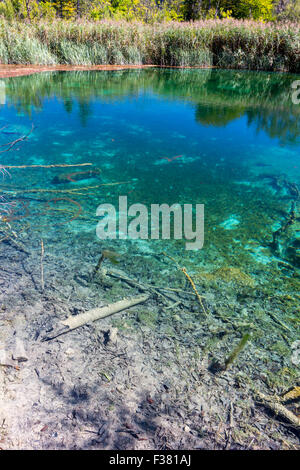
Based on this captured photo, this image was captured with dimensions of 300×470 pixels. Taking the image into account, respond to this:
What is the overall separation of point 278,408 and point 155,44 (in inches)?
619

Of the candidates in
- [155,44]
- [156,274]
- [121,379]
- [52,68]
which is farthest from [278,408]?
[155,44]

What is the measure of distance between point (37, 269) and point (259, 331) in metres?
1.81

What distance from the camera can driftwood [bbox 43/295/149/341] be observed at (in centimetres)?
204

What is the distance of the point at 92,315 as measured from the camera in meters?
2.18

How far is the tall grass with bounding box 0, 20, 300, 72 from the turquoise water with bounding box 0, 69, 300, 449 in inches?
302

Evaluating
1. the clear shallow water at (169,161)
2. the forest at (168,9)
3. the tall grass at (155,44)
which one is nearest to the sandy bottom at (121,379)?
the clear shallow water at (169,161)

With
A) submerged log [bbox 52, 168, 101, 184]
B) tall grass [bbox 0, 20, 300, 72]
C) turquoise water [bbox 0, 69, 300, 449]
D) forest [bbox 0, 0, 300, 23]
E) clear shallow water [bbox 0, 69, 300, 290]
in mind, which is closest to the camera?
turquoise water [bbox 0, 69, 300, 449]

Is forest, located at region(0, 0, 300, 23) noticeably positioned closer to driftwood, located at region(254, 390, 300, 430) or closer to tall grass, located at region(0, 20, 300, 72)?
tall grass, located at region(0, 20, 300, 72)

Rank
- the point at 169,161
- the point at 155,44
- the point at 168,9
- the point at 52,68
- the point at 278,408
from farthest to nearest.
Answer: the point at 168,9
the point at 155,44
the point at 52,68
the point at 169,161
the point at 278,408

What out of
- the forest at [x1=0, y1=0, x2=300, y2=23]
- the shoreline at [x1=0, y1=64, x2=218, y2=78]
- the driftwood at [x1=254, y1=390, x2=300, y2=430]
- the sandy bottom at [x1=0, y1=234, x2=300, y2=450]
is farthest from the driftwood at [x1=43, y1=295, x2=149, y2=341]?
the forest at [x1=0, y1=0, x2=300, y2=23]

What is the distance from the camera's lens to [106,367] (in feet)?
5.90

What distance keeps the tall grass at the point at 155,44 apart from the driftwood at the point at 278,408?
1380cm

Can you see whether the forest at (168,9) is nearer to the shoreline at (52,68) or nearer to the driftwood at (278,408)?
the shoreline at (52,68)

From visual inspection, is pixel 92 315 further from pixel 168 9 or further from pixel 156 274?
pixel 168 9
